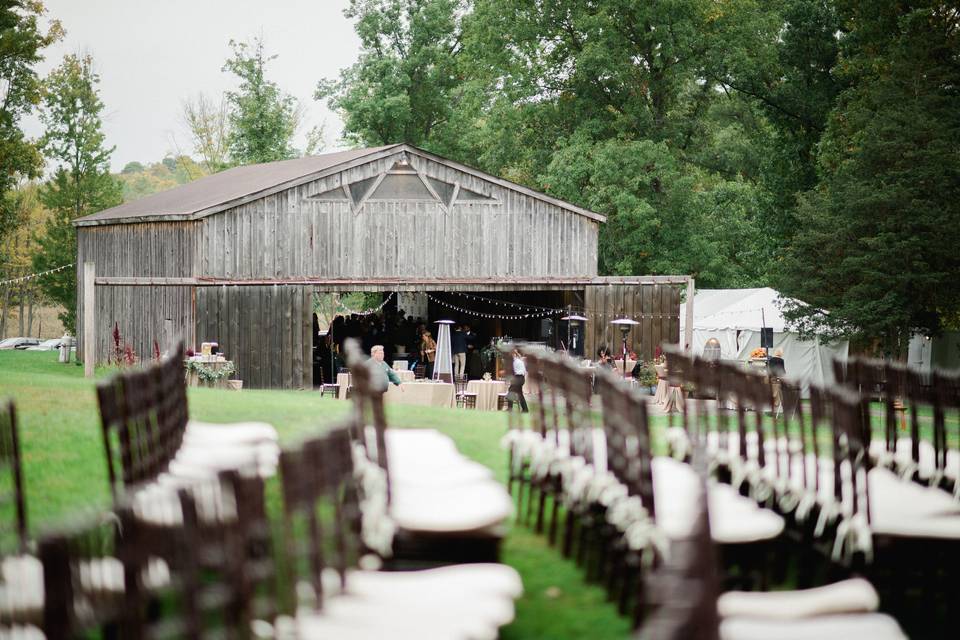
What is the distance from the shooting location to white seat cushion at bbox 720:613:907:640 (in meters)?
4.34

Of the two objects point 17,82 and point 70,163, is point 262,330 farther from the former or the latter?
point 70,163

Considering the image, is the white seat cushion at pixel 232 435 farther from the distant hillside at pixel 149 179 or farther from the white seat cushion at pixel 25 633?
the distant hillside at pixel 149 179

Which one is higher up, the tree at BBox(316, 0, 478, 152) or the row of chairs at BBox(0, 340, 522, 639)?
the tree at BBox(316, 0, 478, 152)

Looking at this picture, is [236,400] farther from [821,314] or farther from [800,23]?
[800,23]

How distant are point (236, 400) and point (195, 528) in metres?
13.2

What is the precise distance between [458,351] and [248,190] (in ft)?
27.0

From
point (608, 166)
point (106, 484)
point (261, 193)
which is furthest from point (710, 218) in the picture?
point (106, 484)

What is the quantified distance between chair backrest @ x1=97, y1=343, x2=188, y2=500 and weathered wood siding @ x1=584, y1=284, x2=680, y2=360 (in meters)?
27.7

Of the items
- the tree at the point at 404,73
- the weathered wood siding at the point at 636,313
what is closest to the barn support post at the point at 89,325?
the weathered wood siding at the point at 636,313

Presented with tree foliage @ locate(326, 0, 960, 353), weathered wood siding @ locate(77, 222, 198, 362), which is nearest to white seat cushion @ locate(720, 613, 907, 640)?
weathered wood siding @ locate(77, 222, 198, 362)

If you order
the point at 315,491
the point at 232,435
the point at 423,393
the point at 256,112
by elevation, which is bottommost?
the point at 423,393

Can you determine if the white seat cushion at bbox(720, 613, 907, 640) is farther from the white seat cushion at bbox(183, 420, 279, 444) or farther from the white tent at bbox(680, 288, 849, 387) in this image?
the white tent at bbox(680, 288, 849, 387)

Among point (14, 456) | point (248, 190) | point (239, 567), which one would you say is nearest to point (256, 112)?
point (248, 190)

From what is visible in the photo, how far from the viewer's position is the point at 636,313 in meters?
35.4
